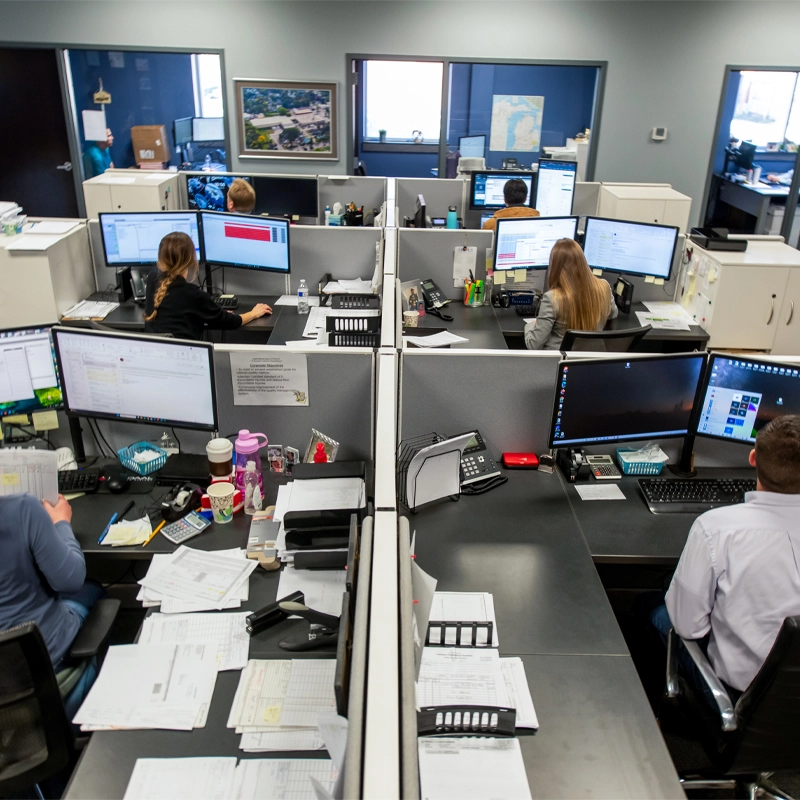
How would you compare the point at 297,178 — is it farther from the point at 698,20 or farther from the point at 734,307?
the point at 698,20

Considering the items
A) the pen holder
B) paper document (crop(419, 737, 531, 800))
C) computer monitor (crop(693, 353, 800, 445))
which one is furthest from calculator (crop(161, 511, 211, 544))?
the pen holder

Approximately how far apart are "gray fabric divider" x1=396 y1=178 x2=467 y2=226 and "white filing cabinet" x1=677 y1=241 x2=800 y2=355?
81.6 inches

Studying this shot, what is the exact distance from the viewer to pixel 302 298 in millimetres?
3824

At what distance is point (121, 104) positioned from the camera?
6.94 m

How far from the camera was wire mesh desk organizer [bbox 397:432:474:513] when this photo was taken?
201 centimetres

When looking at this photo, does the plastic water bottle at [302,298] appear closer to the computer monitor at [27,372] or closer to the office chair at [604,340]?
the office chair at [604,340]

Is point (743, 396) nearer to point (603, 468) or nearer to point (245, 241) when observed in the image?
point (603, 468)

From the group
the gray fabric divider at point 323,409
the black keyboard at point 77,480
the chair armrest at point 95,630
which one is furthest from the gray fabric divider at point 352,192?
the chair armrest at point 95,630

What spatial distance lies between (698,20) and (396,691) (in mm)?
6928

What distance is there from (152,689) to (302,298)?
8.54ft

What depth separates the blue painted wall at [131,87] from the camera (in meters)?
6.56

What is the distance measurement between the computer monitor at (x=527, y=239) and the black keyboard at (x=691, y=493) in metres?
1.90

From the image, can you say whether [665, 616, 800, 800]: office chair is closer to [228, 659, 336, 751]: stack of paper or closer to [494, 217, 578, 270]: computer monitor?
[228, 659, 336, 751]: stack of paper

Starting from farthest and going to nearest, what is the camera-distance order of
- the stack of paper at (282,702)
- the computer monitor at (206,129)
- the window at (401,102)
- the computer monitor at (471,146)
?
the window at (401,102)
the computer monitor at (206,129)
the computer monitor at (471,146)
the stack of paper at (282,702)
